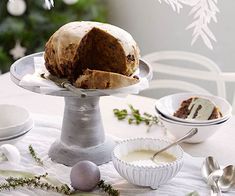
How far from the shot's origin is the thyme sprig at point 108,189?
3.28 feet

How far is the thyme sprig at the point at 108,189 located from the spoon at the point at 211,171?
0.57 feet

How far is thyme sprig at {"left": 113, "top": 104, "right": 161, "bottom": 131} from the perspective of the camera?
52.0 inches

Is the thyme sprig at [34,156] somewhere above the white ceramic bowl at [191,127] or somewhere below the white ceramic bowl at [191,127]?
below

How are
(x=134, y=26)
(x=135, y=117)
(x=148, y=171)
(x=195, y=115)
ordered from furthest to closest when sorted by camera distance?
(x=134, y=26), (x=135, y=117), (x=195, y=115), (x=148, y=171)

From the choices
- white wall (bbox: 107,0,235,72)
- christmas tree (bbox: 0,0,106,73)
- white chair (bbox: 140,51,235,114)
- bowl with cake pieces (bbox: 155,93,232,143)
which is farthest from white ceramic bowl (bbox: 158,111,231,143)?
christmas tree (bbox: 0,0,106,73)

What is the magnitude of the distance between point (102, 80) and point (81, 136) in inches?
6.5

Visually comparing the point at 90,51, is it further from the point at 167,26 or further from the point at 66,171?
the point at 167,26

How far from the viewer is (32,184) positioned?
1045mm

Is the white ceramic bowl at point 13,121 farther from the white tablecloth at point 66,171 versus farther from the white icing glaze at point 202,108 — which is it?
the white icing glaze at point 202,108

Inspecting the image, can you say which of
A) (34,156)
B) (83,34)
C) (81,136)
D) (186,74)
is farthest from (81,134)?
(186,74)

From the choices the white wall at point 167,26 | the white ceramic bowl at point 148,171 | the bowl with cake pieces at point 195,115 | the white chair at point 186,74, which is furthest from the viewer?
the white wall at point 167,26

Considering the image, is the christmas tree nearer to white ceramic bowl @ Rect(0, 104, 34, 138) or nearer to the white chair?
the white chair

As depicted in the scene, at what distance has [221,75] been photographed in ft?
5.82

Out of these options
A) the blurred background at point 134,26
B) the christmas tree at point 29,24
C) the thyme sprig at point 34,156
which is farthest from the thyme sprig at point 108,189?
the christmas tree at point 29,24
